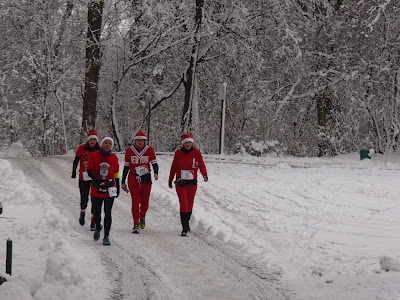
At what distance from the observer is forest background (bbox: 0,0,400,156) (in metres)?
24.0

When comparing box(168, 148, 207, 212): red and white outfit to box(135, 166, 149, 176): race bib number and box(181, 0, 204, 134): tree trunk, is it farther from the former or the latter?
box(181, 0, 204, 134): tree trunk

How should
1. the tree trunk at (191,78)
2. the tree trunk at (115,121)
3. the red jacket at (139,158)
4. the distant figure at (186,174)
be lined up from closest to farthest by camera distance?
the distant figure at (186,174), the red jacket at (139,158), the tree trunk at (191,78), the tree trunk at (115,121)

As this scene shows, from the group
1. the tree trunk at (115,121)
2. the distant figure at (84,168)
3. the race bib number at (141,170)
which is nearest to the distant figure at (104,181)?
the race bib number at (141,170)

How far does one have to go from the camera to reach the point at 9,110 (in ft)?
118

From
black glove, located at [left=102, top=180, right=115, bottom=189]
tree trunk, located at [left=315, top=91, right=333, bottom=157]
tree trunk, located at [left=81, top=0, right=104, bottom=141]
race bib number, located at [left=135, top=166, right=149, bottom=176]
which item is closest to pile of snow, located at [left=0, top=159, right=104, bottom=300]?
black glove, located at [left=102, top=180, right=115, bottom=189]

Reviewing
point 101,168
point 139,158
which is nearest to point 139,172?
point 139,158

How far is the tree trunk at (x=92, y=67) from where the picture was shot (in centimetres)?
2569

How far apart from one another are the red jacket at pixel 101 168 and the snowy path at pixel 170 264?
82 centimetres

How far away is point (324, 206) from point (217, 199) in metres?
2.58

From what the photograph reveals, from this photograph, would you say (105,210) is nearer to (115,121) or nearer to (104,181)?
(104,181)

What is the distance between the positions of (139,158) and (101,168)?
3.62ft

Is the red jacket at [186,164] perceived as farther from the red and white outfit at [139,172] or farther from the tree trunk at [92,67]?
the tree trunk at [92,67]

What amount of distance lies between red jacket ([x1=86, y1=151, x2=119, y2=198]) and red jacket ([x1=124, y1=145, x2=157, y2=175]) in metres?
0.91

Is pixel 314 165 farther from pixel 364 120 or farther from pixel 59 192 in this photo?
pixel 59 192
